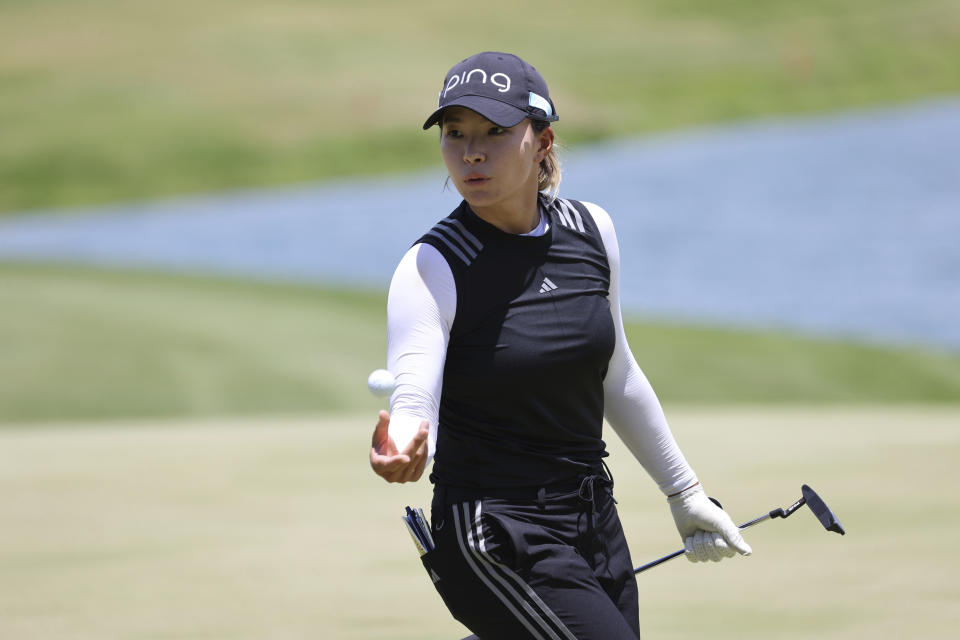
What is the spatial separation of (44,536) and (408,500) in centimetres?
171

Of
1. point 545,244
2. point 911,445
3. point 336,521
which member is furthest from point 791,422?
point 545,244

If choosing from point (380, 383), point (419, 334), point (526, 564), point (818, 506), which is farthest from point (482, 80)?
point (818, 506)

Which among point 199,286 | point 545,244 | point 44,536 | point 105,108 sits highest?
point 105,108

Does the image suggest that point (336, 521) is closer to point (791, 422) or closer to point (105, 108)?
point (791, 422)

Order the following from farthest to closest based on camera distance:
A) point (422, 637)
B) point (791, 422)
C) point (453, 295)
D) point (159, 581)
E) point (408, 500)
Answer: point (791, 422) < point (408, 500) < point (159, 581) < point (422, 637) < point (453, 295)

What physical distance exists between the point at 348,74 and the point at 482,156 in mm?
26319

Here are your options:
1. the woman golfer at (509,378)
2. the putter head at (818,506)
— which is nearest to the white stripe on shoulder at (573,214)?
the woman golfer at (509,378)

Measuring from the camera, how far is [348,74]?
2841 cm

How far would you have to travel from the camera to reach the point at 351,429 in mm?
8703

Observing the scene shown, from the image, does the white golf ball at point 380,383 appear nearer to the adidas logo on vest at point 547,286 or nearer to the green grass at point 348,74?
the adidas logo on vest at point 547,286

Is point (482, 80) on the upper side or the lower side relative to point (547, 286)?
upper

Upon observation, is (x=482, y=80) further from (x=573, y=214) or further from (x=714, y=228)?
(x=714, y=228)

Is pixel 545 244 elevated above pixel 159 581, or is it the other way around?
pixel 545 244

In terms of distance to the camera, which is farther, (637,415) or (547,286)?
(637,415)
